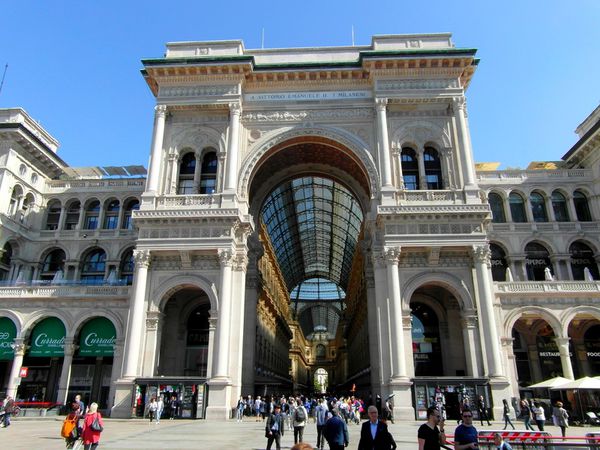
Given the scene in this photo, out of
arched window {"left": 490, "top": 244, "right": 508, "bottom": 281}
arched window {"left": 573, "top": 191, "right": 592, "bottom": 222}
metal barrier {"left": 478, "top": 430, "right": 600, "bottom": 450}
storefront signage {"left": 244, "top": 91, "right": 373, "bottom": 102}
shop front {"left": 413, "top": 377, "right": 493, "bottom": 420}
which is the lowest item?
metal barrier {"left": 478, "top": 430, "right": 600, "bottom": 450}

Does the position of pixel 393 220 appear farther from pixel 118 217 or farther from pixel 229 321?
pixel 118 217

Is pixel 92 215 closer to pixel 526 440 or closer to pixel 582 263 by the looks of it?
pixel 526 440

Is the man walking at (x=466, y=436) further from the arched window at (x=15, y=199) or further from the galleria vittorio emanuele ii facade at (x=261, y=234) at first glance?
the arched window at (x=15, y=199)

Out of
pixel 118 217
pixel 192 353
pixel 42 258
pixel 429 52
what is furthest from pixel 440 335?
pixel 42 258

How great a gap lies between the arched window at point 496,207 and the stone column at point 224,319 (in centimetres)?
2380

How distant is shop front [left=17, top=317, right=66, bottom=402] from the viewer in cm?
3416

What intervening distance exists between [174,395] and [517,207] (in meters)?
31.7

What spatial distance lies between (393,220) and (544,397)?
54.5ft

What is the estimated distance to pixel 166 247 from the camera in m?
30.4

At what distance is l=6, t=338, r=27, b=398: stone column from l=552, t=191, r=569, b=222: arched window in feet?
144

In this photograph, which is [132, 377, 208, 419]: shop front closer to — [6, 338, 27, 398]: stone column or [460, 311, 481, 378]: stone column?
[6, 338, 27, 398]: stone column

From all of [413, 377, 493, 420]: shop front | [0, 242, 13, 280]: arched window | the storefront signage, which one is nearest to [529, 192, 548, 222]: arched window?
the storefront signage

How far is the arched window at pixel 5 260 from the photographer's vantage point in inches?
1527

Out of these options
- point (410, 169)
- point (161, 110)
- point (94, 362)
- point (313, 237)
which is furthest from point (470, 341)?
point (313, 237)
